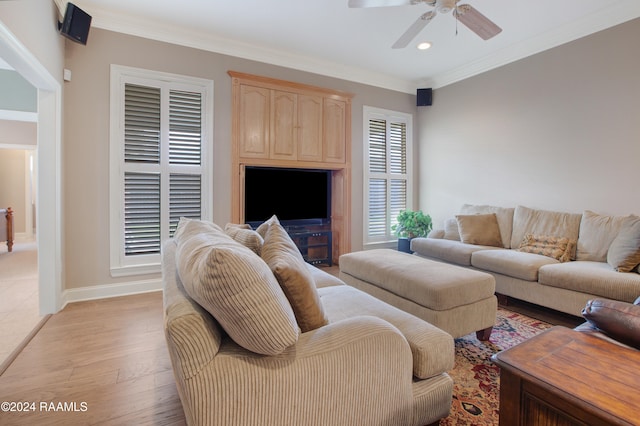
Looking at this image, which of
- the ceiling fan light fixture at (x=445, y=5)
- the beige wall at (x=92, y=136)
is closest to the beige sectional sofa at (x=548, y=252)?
the ceiling fan light fixture at (x=445, y=5)

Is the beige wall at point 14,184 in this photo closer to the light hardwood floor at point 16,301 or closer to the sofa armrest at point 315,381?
the light hardwood floor at point 16,301

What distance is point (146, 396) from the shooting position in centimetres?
171

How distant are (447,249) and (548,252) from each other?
38.2 inches

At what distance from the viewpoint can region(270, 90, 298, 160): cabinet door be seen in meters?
4.03

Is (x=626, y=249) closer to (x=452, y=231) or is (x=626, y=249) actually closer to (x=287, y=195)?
(x=452, y=231)

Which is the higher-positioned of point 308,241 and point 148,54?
point 148,54

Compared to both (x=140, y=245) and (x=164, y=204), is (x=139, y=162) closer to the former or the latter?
(x=164, y=204)

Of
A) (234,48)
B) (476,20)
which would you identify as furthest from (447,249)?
(234,48)

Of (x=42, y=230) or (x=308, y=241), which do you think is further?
(x=308, y=241)

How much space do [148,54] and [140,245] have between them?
2094mm

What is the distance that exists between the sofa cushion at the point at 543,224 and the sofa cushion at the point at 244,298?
3449 millimetres

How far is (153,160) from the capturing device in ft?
11.3

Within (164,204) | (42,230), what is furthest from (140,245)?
(42,230)

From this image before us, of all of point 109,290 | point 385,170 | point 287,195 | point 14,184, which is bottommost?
point 109,290
